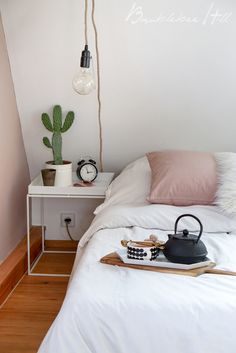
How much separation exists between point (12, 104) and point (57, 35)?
1.83 feet

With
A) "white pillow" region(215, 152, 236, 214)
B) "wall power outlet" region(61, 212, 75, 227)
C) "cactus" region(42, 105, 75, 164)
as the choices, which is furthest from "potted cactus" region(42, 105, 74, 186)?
"white pillow" region(215, 152, 236, 214)

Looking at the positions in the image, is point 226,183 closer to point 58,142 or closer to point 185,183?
point 185,183

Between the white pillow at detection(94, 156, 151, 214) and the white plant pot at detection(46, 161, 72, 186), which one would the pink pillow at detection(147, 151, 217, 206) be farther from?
the white plant pot at detection(46, 161, 72, 186)

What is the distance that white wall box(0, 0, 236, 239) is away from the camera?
2.89 m

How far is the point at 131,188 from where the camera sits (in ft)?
9.68

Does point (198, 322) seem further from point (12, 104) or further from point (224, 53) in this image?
point (12, 104)

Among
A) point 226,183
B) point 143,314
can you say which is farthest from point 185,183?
point 143,314

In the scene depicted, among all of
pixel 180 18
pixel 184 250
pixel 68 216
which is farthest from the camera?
pixel 68 216

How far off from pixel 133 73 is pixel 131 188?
740 millimetres

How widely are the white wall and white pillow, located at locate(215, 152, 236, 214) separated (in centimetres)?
51

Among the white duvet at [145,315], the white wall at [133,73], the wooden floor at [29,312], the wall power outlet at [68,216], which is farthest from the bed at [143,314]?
the wall power outlet at [68,216]

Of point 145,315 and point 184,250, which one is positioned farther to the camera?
point 184,250

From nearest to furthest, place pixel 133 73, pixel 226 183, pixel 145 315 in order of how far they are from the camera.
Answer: pixel 145 315 → pixel 226 183 → pixel 133 73

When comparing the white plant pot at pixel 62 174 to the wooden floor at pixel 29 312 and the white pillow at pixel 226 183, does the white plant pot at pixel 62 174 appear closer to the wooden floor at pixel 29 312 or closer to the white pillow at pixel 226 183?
the wooden floor at pixel 29 312
